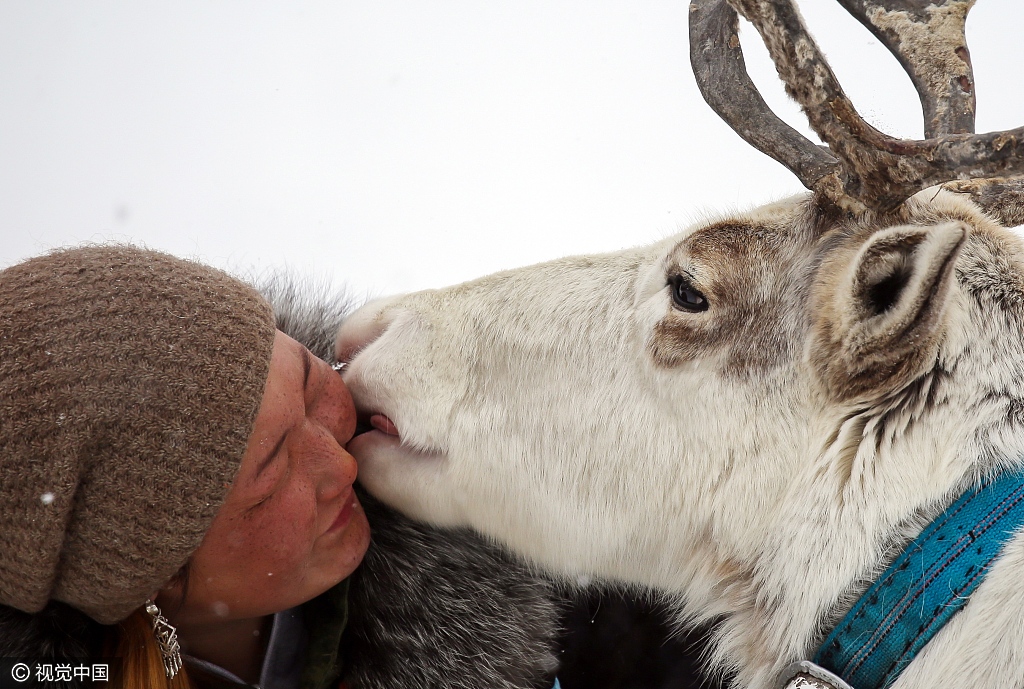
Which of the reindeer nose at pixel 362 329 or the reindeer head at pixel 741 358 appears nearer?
the reindeer head at pixel 741 358

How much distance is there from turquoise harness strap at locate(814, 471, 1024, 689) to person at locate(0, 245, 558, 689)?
45.6 inches

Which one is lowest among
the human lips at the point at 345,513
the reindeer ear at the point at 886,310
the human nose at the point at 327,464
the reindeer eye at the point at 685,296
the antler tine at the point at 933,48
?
the human lips at the point at 345,513

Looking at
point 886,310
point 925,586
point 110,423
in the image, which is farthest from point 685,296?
point 110,423

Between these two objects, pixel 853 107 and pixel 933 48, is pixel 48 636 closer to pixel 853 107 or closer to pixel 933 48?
pixel 853 107

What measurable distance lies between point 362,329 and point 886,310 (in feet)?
4.57

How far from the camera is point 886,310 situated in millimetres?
1530

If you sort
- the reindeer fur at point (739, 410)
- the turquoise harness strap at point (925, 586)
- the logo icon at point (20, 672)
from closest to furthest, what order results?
1. the turquoise harness strap at point (925, 586)
2. the reindeer fur at point (739, 410)
3. the logo icon at point (20, 672)

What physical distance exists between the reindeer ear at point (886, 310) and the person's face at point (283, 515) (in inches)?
47.6

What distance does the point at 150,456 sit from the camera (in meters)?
1.63

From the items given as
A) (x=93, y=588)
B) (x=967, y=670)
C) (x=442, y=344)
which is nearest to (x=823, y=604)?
(x=967, y=670)

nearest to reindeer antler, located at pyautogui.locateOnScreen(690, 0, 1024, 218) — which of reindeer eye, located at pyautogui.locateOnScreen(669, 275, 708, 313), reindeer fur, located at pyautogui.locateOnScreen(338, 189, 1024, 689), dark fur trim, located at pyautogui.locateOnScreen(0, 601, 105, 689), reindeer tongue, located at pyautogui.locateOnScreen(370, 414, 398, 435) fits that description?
reindeer fur, located at pyautogui.locateOnScreen(338, 189, 1024, 689)

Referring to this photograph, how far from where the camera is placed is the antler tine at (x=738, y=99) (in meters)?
1.84

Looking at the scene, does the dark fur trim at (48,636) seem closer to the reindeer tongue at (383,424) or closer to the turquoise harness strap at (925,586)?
the reindeer tongue at (383,424)

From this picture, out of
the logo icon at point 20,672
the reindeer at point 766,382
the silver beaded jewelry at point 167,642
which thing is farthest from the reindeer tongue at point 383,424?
the logo icon at point 20,672
